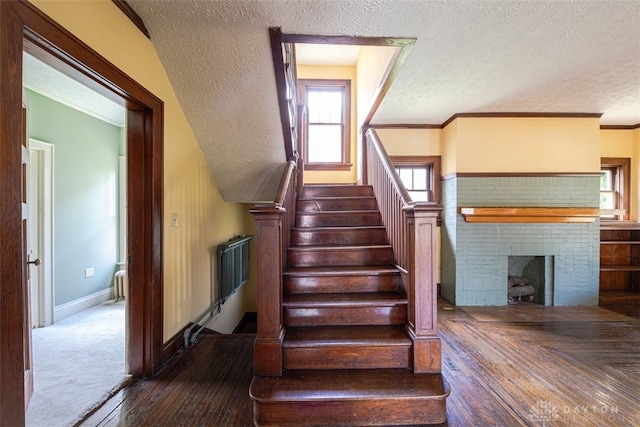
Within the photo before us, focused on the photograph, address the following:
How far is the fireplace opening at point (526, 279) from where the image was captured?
13.3 feet

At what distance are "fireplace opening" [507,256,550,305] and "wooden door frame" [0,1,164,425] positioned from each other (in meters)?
4.30

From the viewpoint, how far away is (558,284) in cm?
395

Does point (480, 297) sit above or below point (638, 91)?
below

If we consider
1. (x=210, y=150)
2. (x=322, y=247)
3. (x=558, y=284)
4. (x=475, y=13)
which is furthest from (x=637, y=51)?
(x=210, y=150)

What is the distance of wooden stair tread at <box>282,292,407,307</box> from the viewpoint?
2221 mm

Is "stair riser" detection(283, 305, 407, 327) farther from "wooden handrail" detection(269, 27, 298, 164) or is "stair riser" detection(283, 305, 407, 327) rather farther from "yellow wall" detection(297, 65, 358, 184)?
"yellow wall" detection(297, 65, 358, 184)

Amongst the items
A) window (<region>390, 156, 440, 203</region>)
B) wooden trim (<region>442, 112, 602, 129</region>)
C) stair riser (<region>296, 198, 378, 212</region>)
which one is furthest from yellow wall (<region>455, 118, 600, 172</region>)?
stair riser (<region>296, 198, 378, 212</region>)

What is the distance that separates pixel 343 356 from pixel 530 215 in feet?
10.8

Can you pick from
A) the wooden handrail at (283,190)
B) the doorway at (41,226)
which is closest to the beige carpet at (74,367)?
the doorway at (41,226)

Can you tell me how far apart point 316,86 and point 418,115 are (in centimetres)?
201

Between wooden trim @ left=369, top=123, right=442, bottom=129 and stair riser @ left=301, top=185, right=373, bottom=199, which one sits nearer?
stair riser @ left=301, top=185, right=373, bottom=199

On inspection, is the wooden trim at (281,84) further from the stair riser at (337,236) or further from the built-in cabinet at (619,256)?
the built-in cabinet at (619,256)

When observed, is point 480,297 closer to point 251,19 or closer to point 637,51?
point 637,51

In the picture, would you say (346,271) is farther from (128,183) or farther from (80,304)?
(80,304)
